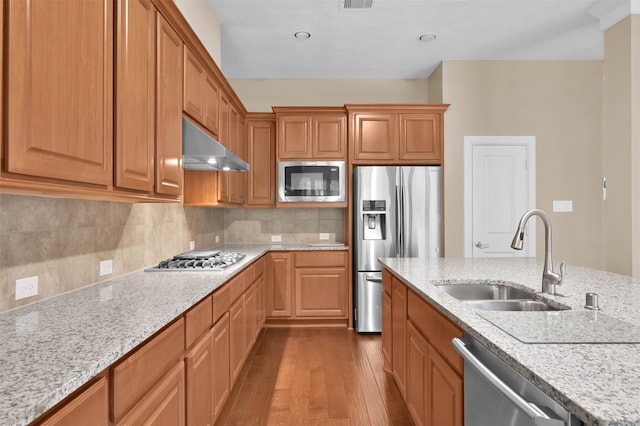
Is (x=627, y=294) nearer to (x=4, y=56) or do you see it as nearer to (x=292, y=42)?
(x=4, y=56)

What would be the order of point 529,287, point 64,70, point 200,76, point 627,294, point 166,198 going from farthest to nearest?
point 200,76 → point 166,198 → point 529,287 → point 627,294 → point 64,70

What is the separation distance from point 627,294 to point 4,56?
2.40m

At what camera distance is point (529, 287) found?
172 centimetres

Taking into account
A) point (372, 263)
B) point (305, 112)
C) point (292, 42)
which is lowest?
point (372, 263)

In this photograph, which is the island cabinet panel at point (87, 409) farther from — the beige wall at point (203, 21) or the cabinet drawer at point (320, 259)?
the cabinet drawer at point (320, 259)

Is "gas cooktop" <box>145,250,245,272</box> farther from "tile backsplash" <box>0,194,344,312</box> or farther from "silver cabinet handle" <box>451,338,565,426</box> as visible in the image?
"silver cabinet handle" <box>451,338,565,426</box>

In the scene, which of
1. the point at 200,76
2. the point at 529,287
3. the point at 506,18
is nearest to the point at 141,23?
the point at 200,76

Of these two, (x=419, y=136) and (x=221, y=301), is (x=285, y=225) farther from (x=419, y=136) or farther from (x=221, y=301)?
(x=221, y=301)

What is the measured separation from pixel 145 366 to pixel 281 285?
2.90 m

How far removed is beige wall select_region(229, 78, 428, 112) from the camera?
15.4 ft

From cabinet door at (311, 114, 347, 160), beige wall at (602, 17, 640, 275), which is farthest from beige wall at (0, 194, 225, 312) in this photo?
beige wall at (602, 17, 640, 275)

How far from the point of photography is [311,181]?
416cm

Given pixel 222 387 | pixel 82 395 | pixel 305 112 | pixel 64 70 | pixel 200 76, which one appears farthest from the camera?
pixel 305 112

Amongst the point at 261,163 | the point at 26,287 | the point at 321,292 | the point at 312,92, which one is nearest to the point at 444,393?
the point at 26,287
